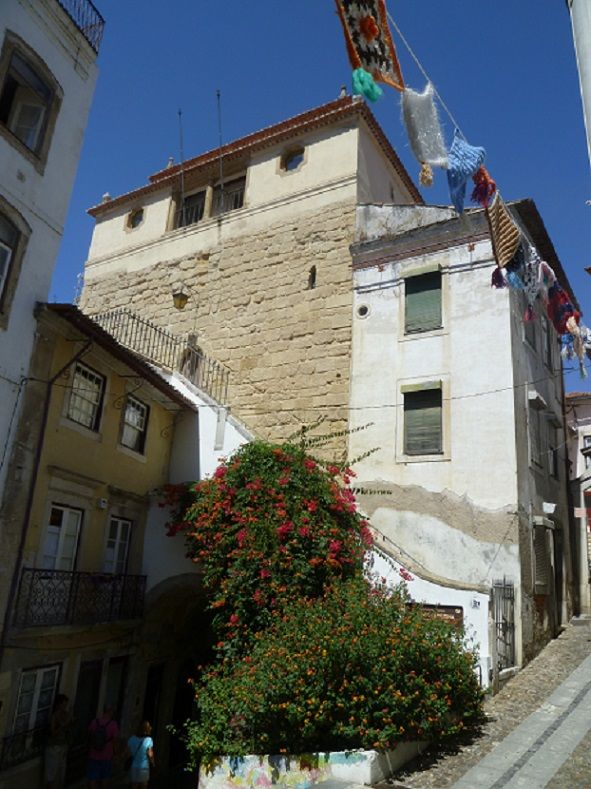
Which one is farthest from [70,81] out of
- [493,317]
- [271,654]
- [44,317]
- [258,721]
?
[258,721]

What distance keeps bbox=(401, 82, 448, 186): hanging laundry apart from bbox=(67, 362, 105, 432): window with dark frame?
23.6ft

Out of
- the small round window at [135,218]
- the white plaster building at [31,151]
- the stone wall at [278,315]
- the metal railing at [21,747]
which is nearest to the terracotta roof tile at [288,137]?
the small round window at [135,218]

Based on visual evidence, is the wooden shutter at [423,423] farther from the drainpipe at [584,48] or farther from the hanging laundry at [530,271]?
the drainpipe at [584,48]

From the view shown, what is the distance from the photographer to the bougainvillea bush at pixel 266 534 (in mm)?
10477

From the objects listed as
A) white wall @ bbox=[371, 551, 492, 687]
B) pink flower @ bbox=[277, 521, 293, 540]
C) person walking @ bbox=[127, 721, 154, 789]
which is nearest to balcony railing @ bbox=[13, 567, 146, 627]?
person walking @ bbox=[127, 721, 154, 789]

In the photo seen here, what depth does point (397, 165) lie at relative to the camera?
774 inches

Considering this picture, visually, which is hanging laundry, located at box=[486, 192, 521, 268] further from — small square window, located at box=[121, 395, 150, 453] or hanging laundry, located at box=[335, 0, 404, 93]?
small square window, located at box=[121, 395, 150, 453]

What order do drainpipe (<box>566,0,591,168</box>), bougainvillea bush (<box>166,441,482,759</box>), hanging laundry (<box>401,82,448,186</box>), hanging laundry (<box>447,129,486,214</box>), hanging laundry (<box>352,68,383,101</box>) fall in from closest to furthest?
drainpipe (<box>566,0,591,168</box>), hanging laundry (<box>352,68,383,101</box>), bougainvillea bush (<box>166,441,482,759</box>), hanging laundry (<box>401,82,448,186</box>), hanging laundry (<box>447,129,486,214</box>)

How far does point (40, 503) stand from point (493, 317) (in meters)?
10.1

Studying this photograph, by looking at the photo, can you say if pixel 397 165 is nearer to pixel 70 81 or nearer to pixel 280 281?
pixel 280 281

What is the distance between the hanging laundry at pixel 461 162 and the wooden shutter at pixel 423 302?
5463mm

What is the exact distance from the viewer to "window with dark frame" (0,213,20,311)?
997 cm

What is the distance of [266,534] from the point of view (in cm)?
1084

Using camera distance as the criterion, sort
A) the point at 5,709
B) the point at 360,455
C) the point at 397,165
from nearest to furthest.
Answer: the point at 5,709 < the point at 360,455 < the point at 397,165
